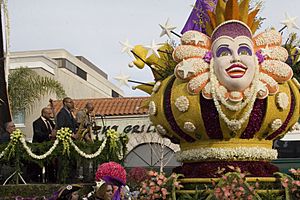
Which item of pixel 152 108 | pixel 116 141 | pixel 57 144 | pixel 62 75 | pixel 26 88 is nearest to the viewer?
pixel 152 108

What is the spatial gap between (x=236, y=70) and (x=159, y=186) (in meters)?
1.67

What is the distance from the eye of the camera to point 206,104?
7.46m

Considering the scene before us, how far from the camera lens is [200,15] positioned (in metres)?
8.27

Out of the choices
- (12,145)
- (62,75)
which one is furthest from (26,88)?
(12,145)

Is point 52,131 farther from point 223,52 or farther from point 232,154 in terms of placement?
point 223,52

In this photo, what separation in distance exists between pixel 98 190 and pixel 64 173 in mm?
4498

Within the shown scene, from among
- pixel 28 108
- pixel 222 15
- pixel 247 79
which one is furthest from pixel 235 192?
pixel 28 108

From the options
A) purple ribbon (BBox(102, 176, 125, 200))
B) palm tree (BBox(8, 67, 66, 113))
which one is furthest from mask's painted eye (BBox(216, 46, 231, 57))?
palm tree (BBox(8, 67, 66, 113))

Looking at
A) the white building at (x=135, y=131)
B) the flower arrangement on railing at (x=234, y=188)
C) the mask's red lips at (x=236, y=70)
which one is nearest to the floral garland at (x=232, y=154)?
the flower arrangement on railing at (x=234, y=188)

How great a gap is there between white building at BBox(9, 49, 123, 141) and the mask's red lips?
71.5 ft

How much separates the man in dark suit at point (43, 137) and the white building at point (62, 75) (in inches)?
664

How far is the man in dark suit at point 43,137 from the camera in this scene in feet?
36.8

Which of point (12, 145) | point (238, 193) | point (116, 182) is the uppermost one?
point (12, 145)

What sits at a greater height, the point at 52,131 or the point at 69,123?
the point at 69,123
